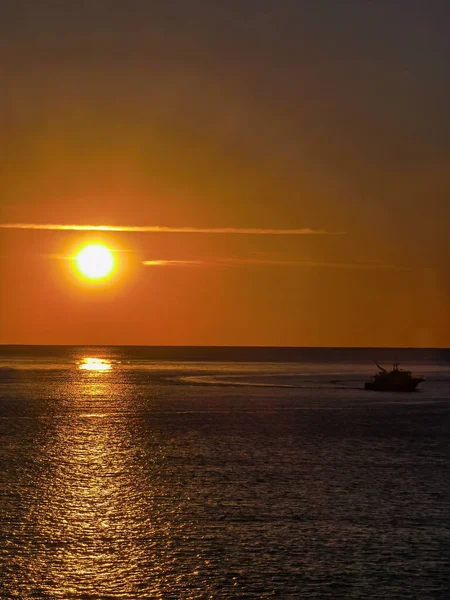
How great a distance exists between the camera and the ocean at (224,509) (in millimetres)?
36375

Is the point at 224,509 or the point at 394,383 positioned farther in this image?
the point at 394,383

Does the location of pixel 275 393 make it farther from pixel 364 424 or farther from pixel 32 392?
pixel 364 424

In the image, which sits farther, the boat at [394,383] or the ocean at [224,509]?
the boat at [394,383]

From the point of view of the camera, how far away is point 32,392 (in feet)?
536

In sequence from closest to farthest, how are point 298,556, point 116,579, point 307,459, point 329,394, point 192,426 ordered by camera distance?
point 116,579
point 298,556
point 307,459
point 192,426
point 329,394

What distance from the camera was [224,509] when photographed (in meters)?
49.9

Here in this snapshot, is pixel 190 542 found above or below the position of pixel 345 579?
above

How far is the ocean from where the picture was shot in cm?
3638

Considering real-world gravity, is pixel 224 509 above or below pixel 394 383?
below

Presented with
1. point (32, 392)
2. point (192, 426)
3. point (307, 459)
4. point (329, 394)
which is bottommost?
point (307, 459)

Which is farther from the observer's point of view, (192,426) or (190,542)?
(192,426)

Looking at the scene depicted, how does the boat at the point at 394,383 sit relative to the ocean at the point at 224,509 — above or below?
above

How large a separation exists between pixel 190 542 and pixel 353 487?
1800 centimetres

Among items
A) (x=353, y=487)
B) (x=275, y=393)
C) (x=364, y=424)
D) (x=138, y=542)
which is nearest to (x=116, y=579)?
(x=138, y=542)
